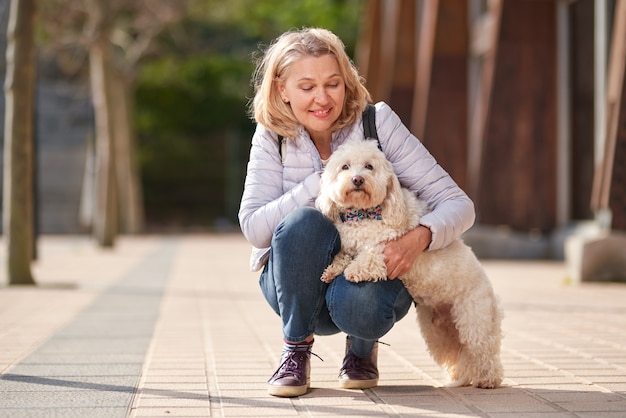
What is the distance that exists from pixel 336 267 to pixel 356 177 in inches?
17.2

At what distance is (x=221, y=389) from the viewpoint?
425cm

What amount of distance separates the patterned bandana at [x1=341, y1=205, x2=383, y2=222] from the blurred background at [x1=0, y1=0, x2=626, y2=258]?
17.1 ft

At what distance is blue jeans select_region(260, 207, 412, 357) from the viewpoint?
157 inches

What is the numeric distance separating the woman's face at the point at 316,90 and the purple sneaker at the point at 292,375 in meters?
0.97

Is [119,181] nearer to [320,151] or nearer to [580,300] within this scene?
[580,300]

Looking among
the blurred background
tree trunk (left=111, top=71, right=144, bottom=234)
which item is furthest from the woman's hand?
tree trunk (left=111, top=71, right=144, bottom=234)

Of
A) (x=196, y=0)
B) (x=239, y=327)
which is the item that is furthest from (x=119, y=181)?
(x=239, y=327)

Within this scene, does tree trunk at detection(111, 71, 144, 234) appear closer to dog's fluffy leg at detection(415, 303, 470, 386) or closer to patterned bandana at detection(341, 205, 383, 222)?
dog's fluffy leg at detection(415, 303, 470, 386)

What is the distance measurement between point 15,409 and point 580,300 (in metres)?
5.29

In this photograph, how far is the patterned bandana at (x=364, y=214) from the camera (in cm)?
399

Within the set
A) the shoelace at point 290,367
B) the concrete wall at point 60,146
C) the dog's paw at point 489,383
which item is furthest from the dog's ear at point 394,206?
Answer: the concrete wall at point 60,146

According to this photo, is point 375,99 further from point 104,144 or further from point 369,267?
point 369,267

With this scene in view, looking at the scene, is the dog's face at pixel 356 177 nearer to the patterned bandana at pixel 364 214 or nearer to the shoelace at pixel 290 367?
the patterned bandana at pixel 364 214

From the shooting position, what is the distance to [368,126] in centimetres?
427
